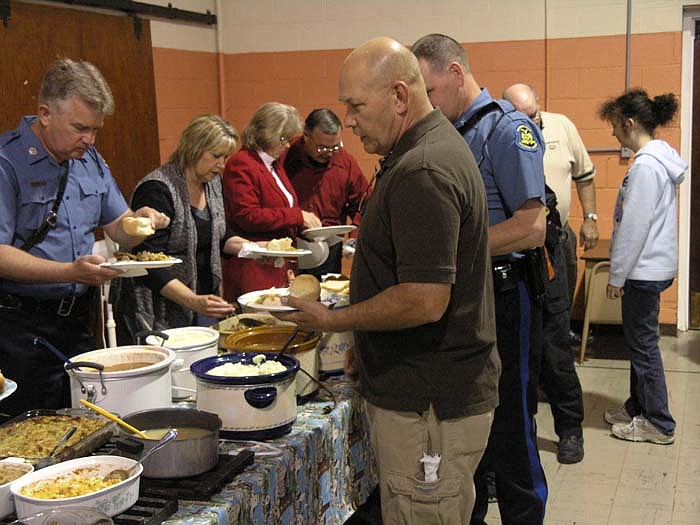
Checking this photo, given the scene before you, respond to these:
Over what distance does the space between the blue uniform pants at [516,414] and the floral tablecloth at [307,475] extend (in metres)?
0.45

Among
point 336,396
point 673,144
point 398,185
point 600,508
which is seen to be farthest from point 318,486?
point 673,144

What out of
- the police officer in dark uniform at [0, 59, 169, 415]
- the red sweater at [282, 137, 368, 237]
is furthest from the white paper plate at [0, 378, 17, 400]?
the red sweater at [282, 137, 368, 237]

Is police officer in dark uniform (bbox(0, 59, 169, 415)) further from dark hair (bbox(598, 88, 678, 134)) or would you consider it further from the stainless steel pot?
dark hair (bbox(598, 88, 678, 134))

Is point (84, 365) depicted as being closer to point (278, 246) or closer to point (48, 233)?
point (48, 233)

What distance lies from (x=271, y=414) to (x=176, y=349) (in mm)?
425

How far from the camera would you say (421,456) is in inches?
78.0

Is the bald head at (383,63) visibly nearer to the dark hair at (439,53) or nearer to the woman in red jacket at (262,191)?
the dark hair at (439,53)

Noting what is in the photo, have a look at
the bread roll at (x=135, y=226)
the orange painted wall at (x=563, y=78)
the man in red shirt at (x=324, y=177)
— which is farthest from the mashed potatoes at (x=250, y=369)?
the orange painted wall at (x=563, y=78)

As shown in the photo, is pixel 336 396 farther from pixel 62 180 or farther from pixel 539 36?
pixel 539 36

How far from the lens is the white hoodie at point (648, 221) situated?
3791mm

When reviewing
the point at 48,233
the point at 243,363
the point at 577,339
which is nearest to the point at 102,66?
the point at 48,233

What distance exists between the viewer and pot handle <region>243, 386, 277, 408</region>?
189 centimetres

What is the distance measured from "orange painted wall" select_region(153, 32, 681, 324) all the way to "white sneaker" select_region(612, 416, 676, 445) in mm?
Result: 1948

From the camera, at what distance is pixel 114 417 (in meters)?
1.75
